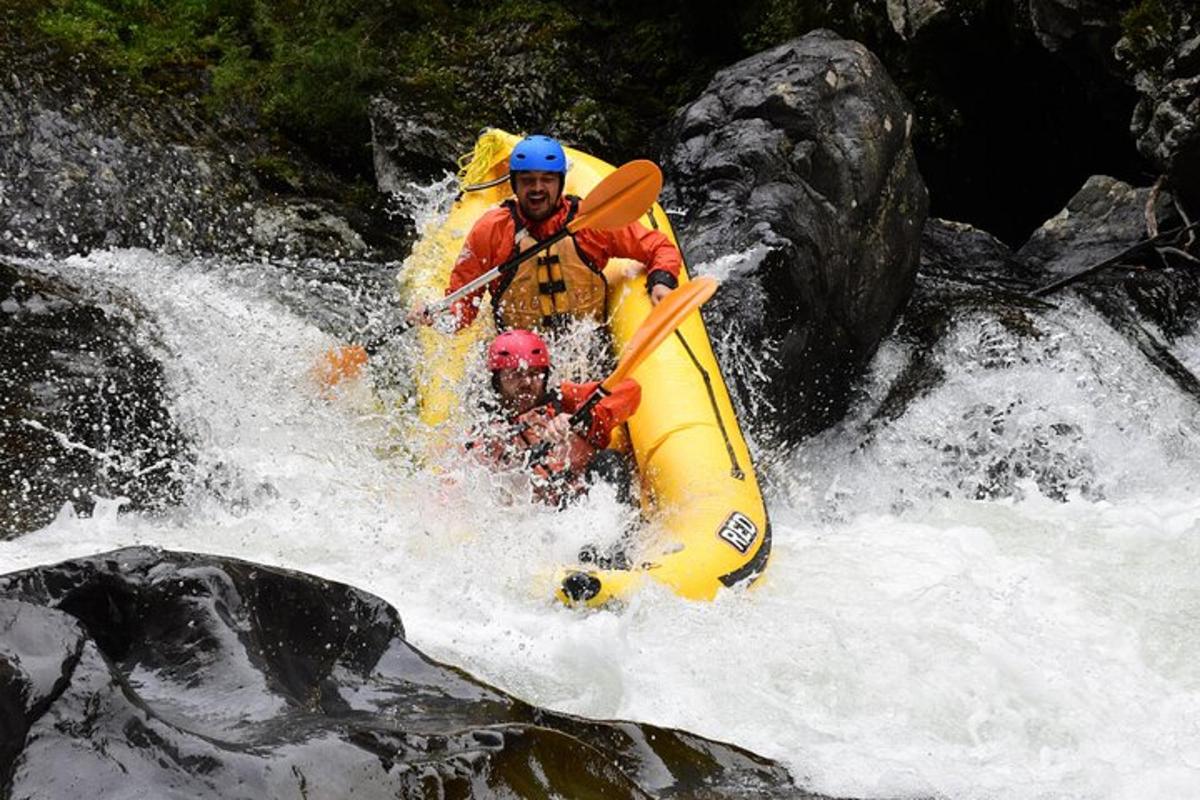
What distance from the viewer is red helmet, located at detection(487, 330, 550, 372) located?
4547mm

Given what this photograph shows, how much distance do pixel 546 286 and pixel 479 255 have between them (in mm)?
358

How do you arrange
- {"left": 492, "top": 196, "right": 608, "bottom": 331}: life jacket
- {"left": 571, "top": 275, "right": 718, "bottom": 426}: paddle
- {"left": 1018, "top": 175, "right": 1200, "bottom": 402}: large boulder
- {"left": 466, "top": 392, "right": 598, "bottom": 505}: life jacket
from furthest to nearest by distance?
{"left": 1018, "top": 175, "right": 1200, "bottom": 402}: large boulder
{"left": 492, "top": 196, "right": 608, "bottom": 331}: life jacket
{"left": 571, "top": 275, "right": 718, "bottom": 426}: paddle
{"left": 466, "top": 392, "right": 598, "bottom": 505}: life jacket

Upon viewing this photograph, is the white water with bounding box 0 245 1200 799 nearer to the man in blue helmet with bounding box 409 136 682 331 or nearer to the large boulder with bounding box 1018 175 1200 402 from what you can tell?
the large boulder with bounding box 1018 175 1200 402

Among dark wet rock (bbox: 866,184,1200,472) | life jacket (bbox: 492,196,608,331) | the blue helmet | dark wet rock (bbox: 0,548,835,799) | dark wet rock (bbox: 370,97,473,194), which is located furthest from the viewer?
dark wet rock (bbox: 370,97,473,194)

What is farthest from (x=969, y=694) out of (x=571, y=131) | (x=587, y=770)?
(x=571, y=131)

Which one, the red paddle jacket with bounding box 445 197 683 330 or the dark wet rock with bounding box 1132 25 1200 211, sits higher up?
the red paddle jacket with bounding box 445 197 683 330

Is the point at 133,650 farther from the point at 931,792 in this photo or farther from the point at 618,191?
the point at 618,191

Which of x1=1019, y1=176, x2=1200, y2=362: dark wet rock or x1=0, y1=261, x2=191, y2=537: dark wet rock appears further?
x1=1019, y1=176, x2=1200, y2=362: dark wet rock

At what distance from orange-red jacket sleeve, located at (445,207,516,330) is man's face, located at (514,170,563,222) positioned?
12 cm

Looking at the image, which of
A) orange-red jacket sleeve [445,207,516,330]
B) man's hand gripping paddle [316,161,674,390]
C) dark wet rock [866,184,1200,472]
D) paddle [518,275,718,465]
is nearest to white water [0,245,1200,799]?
dark wet rock [866,184,1200,472]

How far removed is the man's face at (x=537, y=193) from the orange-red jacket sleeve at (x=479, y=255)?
0.12 m

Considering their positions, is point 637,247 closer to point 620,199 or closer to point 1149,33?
point 620,199

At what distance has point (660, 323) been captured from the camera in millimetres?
4883

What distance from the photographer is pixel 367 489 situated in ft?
15.0
